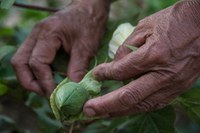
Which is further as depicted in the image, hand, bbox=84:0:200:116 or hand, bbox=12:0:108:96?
hand, bbox=12:0:108:96

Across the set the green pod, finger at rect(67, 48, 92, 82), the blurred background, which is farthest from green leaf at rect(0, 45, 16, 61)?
the green pod

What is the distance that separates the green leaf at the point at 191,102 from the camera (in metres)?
1.91

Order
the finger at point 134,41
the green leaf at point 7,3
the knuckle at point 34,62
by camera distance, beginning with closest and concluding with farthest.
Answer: the finger at point 134,41 < the green leaf at point 7,3 < the knuckle at point 34,62

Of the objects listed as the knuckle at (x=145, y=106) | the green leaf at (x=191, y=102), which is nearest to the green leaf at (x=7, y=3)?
the knuckle at (x=145, y=106)

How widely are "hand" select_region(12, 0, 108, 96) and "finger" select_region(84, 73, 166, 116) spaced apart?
375 millimetres

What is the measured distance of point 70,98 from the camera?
1.59m

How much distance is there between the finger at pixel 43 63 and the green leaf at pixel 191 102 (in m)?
0.44

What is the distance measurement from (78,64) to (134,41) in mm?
370

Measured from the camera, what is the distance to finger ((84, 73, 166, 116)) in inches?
63.6

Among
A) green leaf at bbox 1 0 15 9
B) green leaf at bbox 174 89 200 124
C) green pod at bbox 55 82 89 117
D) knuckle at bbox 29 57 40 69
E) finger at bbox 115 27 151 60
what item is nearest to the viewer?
green pod at bbox 55 82 89 117

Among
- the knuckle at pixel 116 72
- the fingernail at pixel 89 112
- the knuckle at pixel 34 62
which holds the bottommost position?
the knuckle at pixel 34 62

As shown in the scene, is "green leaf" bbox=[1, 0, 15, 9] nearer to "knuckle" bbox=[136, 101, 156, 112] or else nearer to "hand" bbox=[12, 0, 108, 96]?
"hand" bbox=[12, 0, 108, 96]

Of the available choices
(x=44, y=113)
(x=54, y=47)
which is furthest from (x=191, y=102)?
(x=44, y=113)

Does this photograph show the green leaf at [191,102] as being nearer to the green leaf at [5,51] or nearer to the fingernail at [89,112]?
the fingernail at [89,112]
